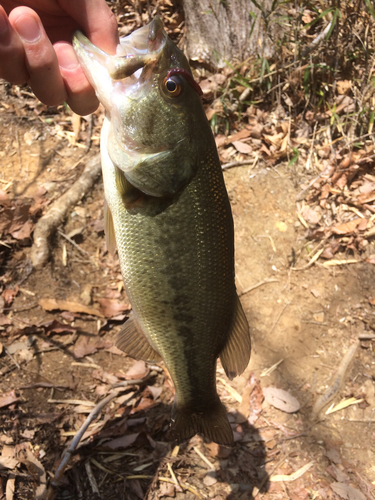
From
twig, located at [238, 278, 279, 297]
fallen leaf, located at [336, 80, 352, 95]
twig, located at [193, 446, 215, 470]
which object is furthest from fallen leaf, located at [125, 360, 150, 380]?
fallen leaf, located at [336, 80, 352, 95]

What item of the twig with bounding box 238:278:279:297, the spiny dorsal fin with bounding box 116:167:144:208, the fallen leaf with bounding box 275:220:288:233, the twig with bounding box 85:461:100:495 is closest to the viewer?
the spiny dorsal fin with bounding box 116:167:144:208

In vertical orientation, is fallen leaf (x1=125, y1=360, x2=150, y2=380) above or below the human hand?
below

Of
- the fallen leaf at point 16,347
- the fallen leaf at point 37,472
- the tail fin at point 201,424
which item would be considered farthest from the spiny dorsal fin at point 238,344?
the fallen leaf at point 16,347

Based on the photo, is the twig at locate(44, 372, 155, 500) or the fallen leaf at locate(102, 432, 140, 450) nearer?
the twig at locate(44, 372, 155, 500)

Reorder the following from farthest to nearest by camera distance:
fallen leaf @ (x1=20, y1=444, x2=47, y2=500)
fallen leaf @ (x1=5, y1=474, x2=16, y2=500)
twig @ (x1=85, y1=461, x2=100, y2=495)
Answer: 1. twig @ (x1=85, y1=461, x2=100, y2=495)
2. fallen leaf @ (x1=20, y1=444, x2=47, y2=500)
3. fallen leaf @ (x1=5, y1=474, x2=16, y2=500)

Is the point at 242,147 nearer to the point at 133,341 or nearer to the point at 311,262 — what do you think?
the point at 311,262

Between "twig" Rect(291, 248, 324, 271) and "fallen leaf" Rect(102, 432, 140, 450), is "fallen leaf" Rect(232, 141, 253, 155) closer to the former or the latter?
"twig" Rect(291, 248, 324, 271)

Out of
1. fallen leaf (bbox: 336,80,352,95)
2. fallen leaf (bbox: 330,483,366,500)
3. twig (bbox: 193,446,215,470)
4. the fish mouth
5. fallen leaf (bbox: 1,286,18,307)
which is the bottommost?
fallen leaf (bbox: 330,483,366,500)

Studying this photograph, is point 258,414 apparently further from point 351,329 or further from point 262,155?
point 262,155

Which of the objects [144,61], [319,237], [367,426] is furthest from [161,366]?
[144,61]
